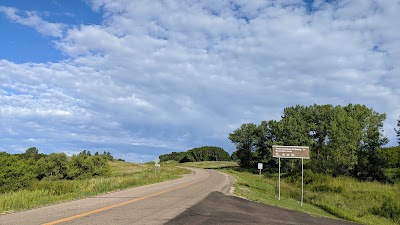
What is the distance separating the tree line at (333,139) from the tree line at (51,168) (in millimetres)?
42127

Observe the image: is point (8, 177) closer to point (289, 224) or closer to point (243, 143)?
point (243, 143)

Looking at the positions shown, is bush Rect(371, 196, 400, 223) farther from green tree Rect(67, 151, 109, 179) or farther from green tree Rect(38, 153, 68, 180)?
green tree Rect(38, 153, 68, 180)

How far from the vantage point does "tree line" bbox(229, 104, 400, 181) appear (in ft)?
212

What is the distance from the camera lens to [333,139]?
211 feet

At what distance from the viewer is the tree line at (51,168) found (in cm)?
8150

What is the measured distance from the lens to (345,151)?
2451 inches

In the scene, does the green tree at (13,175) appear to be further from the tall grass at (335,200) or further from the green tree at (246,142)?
the tall grass at (335,200)

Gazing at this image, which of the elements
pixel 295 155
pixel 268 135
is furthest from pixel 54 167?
pixel 295 155

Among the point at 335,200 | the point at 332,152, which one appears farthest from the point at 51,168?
the point at 335,200

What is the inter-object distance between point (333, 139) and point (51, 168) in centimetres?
7380

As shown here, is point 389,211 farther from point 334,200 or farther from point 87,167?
point 87,167

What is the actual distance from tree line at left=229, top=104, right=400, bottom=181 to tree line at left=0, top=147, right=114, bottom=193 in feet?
138

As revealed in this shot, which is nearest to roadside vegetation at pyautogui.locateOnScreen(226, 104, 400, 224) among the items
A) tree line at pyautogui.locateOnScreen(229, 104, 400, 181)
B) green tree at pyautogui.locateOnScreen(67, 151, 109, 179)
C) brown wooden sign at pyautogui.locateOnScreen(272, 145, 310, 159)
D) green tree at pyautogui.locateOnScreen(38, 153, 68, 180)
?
tree line at pyautogui.locateOnScreen(229, 104, 400, 181)

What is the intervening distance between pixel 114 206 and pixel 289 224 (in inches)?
238
